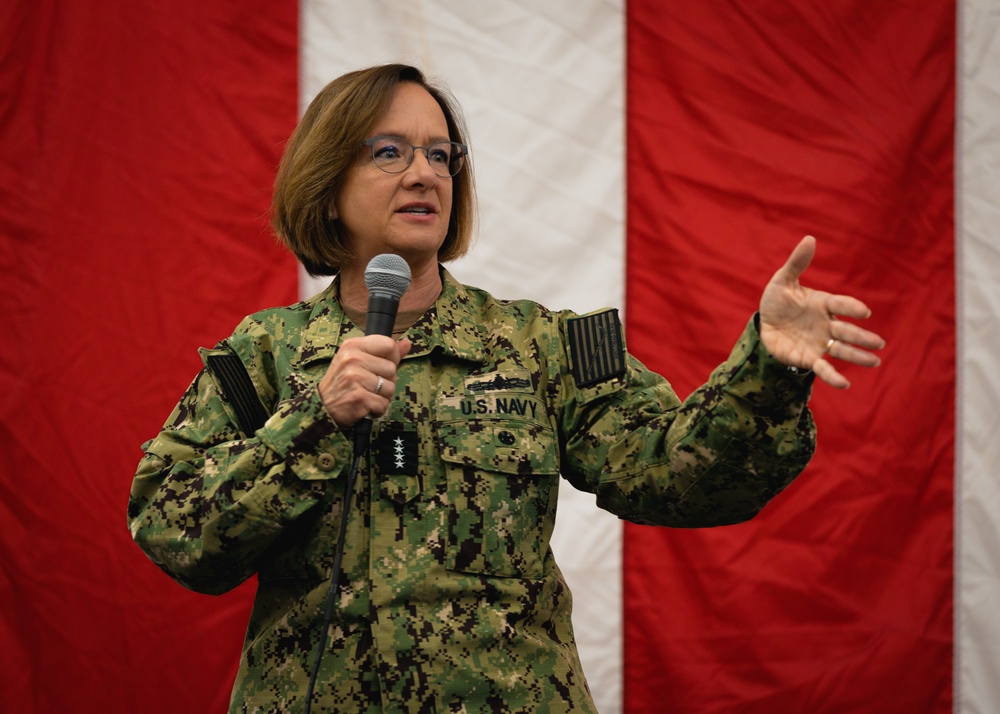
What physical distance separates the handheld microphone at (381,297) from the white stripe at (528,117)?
1.04m

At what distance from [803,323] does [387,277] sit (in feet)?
1.63

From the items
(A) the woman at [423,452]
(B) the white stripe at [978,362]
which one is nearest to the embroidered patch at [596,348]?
(A) the woman at [423,452]

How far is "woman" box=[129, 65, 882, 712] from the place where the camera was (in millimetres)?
1264

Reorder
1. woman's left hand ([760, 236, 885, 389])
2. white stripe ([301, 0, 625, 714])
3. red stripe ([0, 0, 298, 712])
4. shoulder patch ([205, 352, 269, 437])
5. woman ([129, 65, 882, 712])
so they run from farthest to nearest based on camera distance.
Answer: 1. white stripe ([301, 0, 625, 714])
2. red stripe ([0, 0, 298, 712])
3. shoulder patch ([205, 352, 269, 437])
4. woman ([129, 65, 882, 712])
5. woman's left hand ([760, 236, 885, 389])

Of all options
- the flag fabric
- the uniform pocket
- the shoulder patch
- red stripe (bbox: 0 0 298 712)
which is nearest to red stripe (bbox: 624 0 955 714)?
the flag fabric

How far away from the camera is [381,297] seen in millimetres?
A: 1249

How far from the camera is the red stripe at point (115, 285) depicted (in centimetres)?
226

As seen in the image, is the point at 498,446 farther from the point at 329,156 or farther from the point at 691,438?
the point at 329,156

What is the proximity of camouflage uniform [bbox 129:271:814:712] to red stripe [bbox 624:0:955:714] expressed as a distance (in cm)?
96

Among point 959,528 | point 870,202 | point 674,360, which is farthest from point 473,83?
point 959,528

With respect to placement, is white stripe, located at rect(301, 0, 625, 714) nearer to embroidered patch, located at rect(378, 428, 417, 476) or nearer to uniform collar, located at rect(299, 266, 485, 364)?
uniform collar, located at rect(299, 266, 485, 364)

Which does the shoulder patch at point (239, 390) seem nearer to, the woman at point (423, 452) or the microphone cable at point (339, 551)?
the woman at point (423, 452)

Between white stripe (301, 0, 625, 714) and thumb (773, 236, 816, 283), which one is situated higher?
white stripe (301, 0, 625, 714)

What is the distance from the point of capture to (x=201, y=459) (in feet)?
4.54
